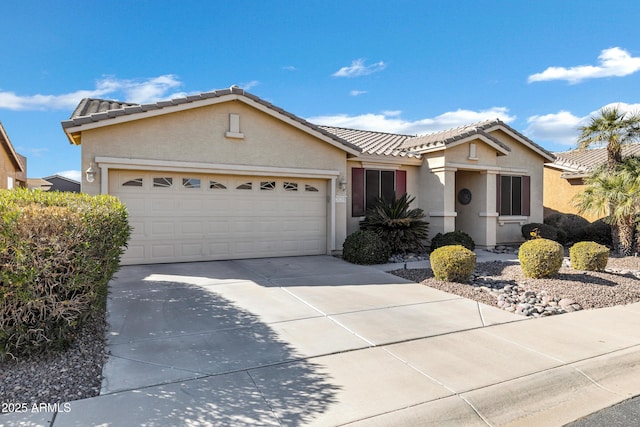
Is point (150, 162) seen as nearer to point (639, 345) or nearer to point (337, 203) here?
point (337, 203)

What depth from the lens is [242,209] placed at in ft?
37.8

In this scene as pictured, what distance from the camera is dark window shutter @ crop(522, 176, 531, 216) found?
16692 millimetres

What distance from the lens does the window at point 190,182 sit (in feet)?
35.3

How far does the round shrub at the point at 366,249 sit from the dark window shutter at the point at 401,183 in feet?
10.1

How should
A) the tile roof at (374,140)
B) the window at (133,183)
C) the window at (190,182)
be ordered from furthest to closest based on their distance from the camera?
the tile roof at (374,140) < the window at (190,182) < the window at (133,183)

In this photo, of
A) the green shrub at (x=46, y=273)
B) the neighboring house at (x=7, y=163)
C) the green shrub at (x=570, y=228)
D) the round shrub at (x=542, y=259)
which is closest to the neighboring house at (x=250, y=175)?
the green shrub at (x=570, y=228)

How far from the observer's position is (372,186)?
13.7 meters

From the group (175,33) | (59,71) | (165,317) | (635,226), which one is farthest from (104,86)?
(635,226)

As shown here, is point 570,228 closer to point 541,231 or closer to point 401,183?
point 541,231

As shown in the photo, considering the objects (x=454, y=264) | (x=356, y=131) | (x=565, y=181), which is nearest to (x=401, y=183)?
(x=356, y=131)

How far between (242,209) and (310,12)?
6.76m

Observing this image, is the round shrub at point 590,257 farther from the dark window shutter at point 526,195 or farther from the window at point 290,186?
the window at point 290,186

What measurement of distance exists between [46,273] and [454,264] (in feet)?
24.3

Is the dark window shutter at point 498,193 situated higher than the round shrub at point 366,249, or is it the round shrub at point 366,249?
the dark window shutter at point 498,193
